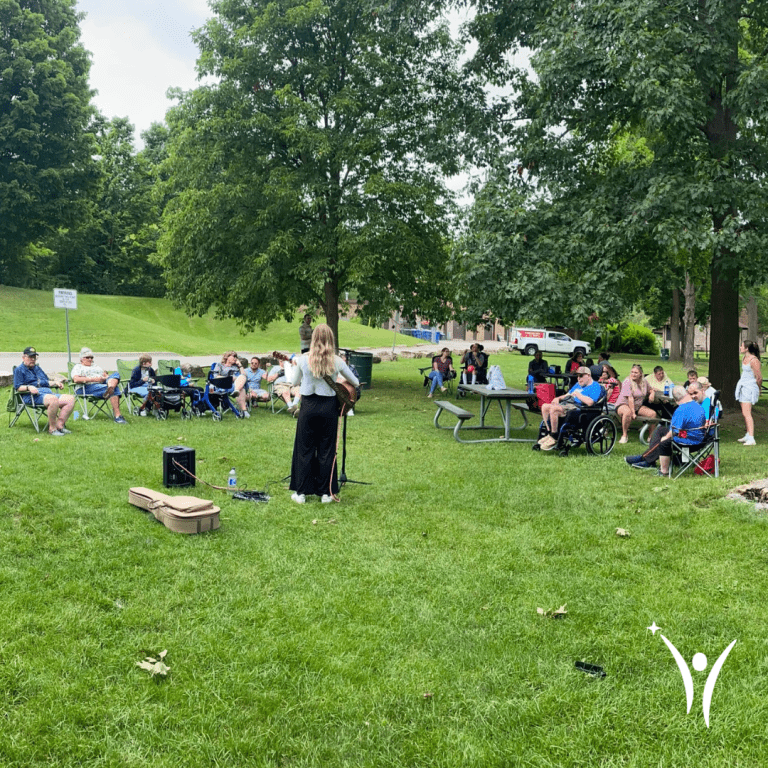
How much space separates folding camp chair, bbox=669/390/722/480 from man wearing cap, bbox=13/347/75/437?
8237mm

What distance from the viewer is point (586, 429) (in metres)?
9.79

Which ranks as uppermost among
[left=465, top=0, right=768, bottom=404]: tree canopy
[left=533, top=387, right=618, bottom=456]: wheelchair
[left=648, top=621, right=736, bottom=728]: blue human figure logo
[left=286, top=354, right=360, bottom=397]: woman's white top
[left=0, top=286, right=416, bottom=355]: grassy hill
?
[left=465, top=0, right=768, bottom=404]: tree canopy

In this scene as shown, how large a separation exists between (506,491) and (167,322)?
36.3 metres

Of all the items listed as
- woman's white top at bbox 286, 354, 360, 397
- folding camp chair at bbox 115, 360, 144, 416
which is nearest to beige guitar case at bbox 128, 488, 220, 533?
woman's white top at bbox 286, 354, 360, 397

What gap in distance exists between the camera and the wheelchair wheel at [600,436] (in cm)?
973

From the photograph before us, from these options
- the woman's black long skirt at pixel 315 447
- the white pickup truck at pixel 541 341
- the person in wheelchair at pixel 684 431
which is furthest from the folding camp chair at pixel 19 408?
the white pickup truck at pixel 541 341

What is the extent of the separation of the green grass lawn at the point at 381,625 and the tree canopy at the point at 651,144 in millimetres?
5716

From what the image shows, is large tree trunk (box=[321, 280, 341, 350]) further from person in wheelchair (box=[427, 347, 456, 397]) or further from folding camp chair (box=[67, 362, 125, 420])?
folding camp chair (box=[67, 362, 125, 420])

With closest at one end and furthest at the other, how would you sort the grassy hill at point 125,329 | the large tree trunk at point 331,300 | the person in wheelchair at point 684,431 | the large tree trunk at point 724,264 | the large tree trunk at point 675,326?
1. the person in wheelchair at point 684,431
2. the large tree trunk at point 724,264
3. the large tree trunk at point 331,300
4. the grassy hill at point 125,329
5. the large tree trunk at point 675,326

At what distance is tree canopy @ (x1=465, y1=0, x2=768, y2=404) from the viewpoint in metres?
11.0

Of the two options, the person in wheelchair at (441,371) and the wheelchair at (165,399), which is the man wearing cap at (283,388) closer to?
the wheelchair at (165,399)

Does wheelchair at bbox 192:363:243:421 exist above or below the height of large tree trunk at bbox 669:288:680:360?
below

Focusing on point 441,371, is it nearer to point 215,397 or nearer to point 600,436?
point 215,397

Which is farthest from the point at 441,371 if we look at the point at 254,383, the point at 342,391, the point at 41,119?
the point at 41,119
